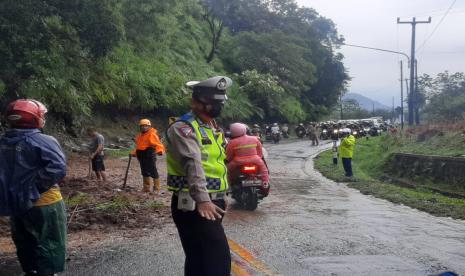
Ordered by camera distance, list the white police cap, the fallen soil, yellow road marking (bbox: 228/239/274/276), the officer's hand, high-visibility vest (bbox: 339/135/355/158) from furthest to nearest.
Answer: high-visibility vest (bbox: 339/135/355/158)
the fallen soil
yellow road marking (bbox: 228/239/274/276)
the white police cap
the officer's hand

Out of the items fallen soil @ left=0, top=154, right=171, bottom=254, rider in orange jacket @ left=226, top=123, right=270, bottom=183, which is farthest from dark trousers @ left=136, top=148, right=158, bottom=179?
rider in orange jacket @ left=226, top=123, right=270, bottom=183

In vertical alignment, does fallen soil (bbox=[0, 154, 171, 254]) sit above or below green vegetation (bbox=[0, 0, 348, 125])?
below

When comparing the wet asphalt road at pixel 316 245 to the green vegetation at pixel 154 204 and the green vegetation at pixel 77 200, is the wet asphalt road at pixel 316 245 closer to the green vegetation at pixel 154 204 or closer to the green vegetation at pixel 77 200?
the green vegetation at pixel 154 204

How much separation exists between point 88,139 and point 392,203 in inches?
602

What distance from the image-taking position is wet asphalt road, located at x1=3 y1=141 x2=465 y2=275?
5660 millimetres

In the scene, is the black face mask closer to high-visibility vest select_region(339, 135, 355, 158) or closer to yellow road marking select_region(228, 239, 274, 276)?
yellow road marking select_region(228, 239, 274, 276)

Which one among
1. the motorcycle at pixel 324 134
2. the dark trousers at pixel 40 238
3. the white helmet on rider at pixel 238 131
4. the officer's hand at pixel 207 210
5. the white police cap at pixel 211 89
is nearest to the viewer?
the officer's hand at pixel 207 210

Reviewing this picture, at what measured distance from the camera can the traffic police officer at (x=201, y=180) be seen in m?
3.51

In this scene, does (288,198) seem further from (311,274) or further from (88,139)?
(88,139)

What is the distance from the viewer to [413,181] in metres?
18.2

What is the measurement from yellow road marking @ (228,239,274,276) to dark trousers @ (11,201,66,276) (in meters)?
2.16

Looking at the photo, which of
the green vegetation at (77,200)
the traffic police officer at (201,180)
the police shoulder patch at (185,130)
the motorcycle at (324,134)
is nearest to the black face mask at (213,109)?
the traffic police officer at (201,180)

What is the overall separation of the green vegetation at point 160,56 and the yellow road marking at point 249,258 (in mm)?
6433

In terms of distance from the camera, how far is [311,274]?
5402 millimetres
